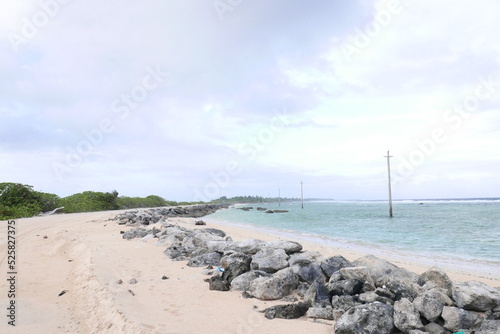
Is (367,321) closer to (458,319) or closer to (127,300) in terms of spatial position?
(458,319)

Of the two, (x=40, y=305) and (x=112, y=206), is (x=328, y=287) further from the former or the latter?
(x=112, y=206)

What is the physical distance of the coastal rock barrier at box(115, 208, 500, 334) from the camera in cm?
431

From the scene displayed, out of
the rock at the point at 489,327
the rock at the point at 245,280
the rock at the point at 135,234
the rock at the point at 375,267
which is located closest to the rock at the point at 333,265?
the rock at the point at 375,267

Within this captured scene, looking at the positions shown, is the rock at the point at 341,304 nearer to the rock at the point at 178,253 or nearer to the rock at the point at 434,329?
the rock at the point at 434,329

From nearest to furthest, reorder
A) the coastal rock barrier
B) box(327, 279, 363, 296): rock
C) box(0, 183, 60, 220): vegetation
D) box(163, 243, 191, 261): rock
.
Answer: the coastal rock barrier, box(327, 279, 363, 296): rock, box(163, 243, 191, 261): rock, box(0, 183, 60, 220): vegetation

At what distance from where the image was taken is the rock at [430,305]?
4453mm

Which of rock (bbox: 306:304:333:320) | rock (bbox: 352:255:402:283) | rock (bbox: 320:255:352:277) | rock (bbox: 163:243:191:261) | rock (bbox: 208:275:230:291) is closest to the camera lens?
rock (bbox: 306:304:333:320)

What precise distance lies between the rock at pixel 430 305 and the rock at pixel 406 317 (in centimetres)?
12

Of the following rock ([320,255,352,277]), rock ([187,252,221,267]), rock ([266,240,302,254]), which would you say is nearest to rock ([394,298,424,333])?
rock ([320,255,352,277])

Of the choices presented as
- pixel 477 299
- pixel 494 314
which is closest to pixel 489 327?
pixel 494 314

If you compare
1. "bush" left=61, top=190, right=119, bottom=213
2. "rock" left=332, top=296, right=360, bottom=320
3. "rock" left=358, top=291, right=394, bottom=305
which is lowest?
"rock" left=332, top=296, right=360, bottom=320

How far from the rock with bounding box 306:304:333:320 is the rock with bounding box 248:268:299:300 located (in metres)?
0.99

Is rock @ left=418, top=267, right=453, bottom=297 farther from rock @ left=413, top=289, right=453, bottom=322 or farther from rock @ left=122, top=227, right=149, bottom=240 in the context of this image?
rock @ left=122, top=227, right=149, bottom=240

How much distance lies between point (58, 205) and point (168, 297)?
4189cm
